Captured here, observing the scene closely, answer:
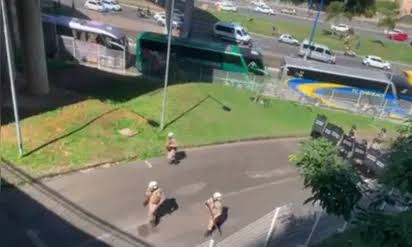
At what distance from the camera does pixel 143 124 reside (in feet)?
69.5

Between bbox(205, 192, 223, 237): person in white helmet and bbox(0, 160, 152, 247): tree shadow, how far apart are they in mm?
1937

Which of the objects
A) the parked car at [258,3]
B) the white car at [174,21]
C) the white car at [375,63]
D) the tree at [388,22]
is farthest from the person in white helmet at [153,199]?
the tree at [388,22]

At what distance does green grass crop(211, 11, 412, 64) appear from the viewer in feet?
180

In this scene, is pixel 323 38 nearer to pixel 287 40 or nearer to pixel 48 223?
pixel 287 40

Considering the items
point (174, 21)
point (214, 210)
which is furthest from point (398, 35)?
point (214, 210)

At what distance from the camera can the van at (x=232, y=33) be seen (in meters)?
47.8

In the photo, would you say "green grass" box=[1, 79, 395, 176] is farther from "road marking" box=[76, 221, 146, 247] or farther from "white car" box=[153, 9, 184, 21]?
"white car" box=[153, 9, 184, 21]

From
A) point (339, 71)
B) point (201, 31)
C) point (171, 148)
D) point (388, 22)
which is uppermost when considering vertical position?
point (171, 148)

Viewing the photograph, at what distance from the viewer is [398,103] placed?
115 ft

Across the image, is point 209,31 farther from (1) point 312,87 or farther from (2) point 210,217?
(2) point 210,217

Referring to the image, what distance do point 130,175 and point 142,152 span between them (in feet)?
5.94

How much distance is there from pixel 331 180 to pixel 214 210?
180 inches

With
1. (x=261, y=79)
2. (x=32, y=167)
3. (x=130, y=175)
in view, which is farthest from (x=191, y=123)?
(x=261, y=79)

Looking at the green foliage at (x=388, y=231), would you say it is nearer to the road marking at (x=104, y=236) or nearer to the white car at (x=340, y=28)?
the road marking at (x=104, y=236)
